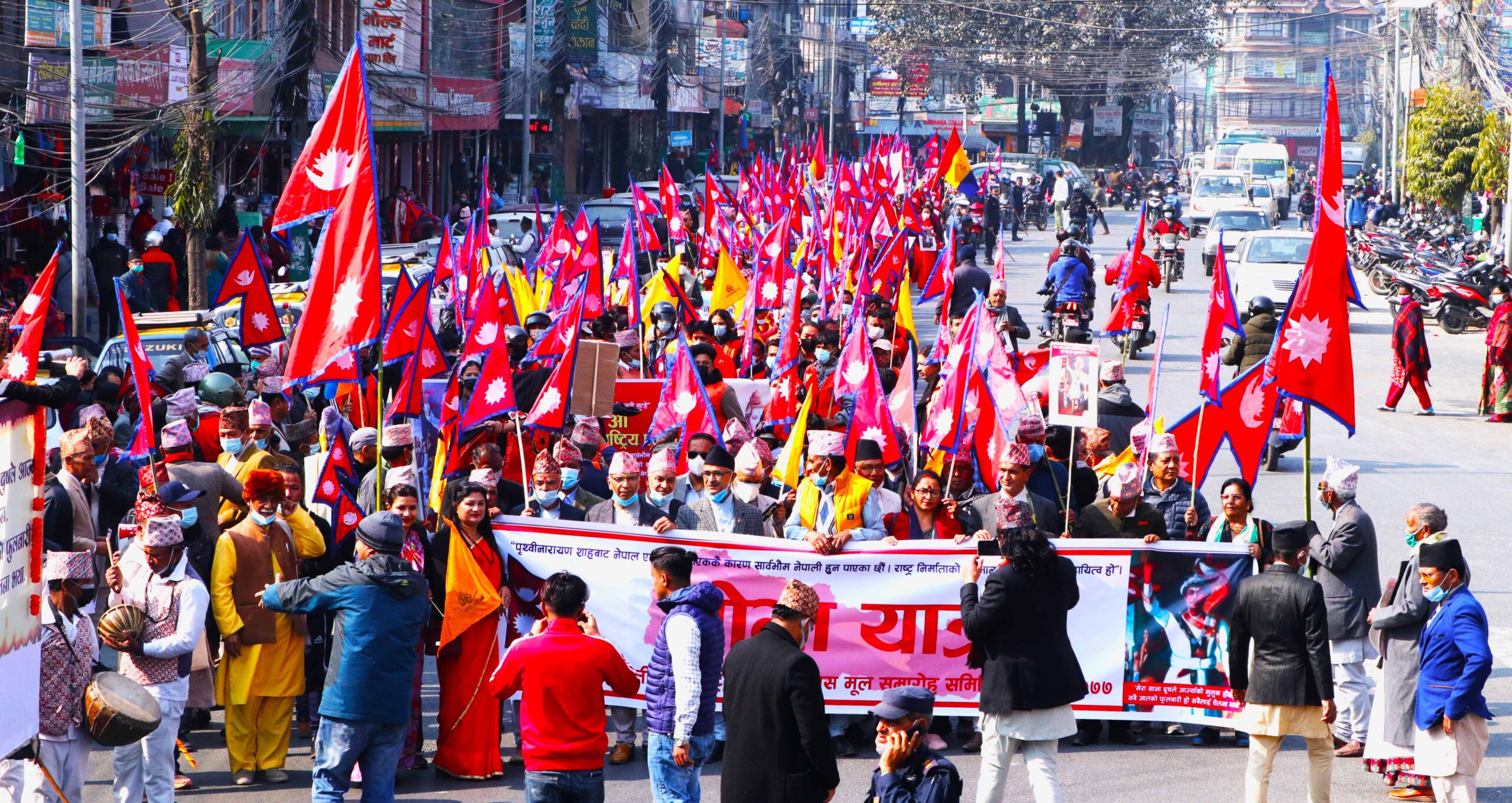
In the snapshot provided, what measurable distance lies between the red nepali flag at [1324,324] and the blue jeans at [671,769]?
3.60 m

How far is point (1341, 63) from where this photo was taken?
112938mm

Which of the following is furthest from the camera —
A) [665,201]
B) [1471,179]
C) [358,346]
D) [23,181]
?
[1471,179]

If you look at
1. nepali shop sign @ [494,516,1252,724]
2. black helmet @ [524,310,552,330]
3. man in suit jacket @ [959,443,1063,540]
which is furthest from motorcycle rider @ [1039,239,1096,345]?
nepali shop sign @ [494,516,1252,724]

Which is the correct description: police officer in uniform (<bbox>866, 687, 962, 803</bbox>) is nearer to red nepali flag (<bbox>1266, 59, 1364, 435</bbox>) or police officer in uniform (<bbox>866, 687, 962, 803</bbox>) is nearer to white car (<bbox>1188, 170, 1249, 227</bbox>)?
red nepali flag (<bbox>1266, 59, 1364, 435</bbox>)

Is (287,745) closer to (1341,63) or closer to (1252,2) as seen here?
(1252,2)

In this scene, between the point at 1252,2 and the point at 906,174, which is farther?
the point at 1252,2

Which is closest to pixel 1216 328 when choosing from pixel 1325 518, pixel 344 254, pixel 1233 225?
pixel 1325 518

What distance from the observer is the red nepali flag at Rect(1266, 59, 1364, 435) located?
8508 millimetres

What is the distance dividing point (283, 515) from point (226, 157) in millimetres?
21272

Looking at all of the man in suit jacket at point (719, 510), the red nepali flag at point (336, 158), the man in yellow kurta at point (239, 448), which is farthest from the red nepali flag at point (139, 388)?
the man in suit jacket at point (719, 510)

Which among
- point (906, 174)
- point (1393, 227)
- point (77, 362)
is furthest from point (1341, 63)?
point (77, 362)

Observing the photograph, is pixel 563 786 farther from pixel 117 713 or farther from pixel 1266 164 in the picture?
pixel 1266 164

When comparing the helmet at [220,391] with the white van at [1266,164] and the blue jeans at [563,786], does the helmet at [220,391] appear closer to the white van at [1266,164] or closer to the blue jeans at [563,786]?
the blue jeans at [563,786]

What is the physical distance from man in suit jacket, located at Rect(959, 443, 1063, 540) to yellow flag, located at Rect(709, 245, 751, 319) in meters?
9.53
